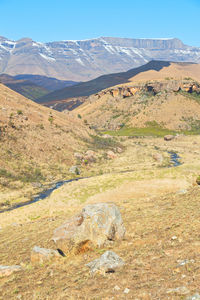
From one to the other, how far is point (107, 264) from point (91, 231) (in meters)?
4.22

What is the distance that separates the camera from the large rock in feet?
70.3

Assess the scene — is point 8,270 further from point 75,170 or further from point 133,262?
point 75,170

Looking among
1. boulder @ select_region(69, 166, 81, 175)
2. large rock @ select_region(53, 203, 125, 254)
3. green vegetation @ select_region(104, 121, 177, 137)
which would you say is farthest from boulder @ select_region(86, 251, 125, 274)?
green vegetation @ select_region(104, 121, 177, 137)

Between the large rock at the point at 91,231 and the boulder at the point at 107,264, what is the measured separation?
2.80m

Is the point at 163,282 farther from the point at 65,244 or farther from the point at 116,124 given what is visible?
the point at 116,124

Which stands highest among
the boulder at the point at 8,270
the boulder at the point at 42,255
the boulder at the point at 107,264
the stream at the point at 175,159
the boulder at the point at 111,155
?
the boulder at the point at 107,264

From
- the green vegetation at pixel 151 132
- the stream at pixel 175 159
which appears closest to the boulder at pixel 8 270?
the stream at pixel 175 159

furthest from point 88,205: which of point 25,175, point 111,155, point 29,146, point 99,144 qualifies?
point 99,144

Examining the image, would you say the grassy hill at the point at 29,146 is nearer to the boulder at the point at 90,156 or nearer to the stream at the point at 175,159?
the boulder at the point at 90,156

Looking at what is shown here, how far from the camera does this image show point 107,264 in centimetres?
1755

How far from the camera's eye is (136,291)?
13.9 metres

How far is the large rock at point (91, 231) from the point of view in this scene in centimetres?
2144

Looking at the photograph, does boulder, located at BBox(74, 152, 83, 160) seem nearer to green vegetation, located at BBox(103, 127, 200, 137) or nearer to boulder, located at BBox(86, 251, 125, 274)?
boulder, located at BBox(86, 251, 125, 274)

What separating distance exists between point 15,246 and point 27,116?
8278cm
